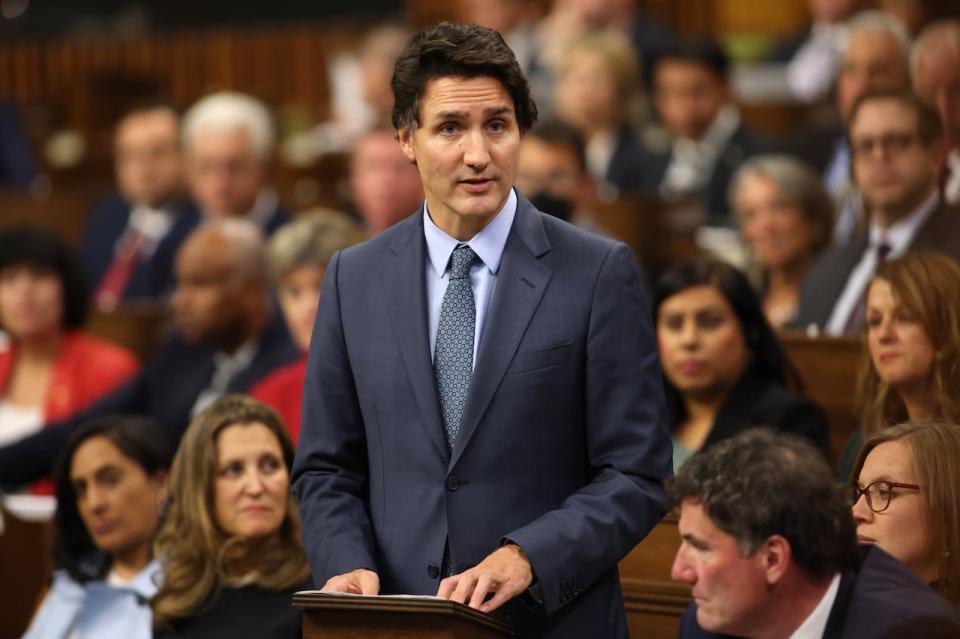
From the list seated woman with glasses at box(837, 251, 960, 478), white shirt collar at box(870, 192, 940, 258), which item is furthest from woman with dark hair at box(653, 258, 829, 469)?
white shirt collar at box(870, 192, 940, 258)

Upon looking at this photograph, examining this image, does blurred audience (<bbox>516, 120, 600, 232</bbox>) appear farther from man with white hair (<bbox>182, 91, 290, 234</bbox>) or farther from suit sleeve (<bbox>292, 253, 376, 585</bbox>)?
suit sleeve (<bbox>292, 253, 376, 585</bbox>)

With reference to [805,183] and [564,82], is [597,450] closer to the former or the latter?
[805,183]

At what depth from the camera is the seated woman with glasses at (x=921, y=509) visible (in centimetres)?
244

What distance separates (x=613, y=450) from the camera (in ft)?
7.24

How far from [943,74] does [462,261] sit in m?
2.95

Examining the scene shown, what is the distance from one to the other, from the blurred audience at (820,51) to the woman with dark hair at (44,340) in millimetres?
3220

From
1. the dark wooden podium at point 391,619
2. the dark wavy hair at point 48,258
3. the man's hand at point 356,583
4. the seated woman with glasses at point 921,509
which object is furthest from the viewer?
the dark wavy hair at point 48,258

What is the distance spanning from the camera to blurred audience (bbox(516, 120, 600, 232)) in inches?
193

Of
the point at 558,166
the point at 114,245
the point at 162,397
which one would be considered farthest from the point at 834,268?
the point at 114,245

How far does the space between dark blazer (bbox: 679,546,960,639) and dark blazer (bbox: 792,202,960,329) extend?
1.90 m

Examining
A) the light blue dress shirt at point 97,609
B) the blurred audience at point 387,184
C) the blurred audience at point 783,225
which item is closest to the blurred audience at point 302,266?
the blurred audience at point 387,184

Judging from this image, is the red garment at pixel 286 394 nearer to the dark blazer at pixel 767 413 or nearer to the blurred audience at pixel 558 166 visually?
the dark blazer at pixel 767 413

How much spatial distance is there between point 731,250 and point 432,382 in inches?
108

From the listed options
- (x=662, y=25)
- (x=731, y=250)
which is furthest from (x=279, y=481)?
(x=662, y=25)
